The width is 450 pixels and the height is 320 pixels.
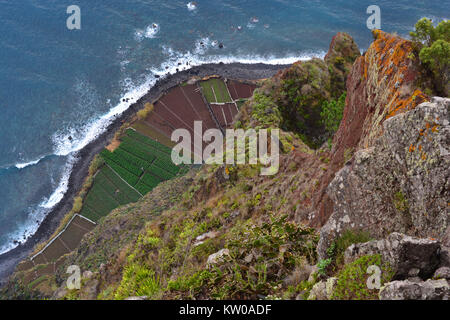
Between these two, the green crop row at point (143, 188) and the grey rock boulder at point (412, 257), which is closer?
the grey rock boulder at point (412, 257)

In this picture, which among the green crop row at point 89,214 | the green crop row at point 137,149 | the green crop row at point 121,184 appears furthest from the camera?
the green crop row at point 137,149

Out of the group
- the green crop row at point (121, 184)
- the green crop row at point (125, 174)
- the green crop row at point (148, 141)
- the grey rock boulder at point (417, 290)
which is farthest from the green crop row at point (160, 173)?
the grey rock boulder at point (417, 290)

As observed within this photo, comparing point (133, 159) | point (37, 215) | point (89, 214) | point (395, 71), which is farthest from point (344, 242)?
point (37, 215)

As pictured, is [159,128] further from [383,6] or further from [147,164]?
[383,6]

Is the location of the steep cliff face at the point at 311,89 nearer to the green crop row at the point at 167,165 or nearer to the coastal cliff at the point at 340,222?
the coastal cliff at the point at 340,222

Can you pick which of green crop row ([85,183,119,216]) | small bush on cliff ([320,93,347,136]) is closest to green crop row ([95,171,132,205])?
green crop row ([85,183,119,216])

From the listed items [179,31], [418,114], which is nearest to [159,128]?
[179,31]

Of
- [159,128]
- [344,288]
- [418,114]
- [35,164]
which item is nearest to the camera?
[344,288]
